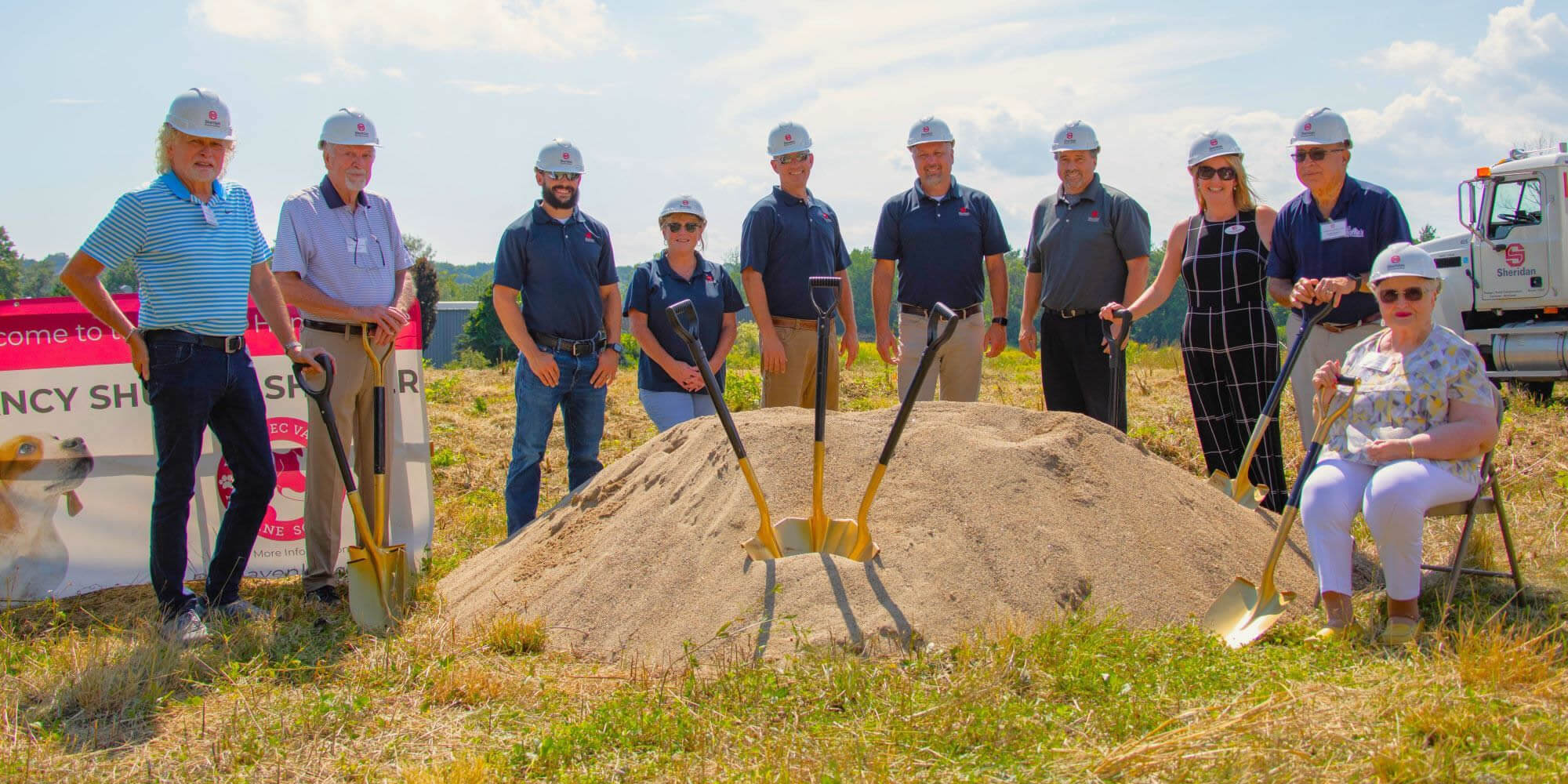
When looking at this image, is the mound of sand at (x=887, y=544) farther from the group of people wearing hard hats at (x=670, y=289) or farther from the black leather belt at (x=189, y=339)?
the black leather belt at (x=189, y=339)

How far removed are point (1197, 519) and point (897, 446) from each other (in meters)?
1.23

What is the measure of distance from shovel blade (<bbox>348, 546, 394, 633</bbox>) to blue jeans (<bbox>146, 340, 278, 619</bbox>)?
44 cm

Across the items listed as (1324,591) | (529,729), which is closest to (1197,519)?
(1324,591)

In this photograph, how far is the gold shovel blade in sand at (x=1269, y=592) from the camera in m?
3.92

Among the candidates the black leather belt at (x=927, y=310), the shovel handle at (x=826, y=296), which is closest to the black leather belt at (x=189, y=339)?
the shovel handle at (x=826, y=296)

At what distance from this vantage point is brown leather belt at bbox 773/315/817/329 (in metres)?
5.75

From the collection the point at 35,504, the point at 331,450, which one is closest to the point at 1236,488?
the point at 331,450

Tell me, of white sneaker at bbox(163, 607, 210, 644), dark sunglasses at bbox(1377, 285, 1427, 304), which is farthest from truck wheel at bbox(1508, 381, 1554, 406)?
white sneaker at bbox(163, 607, 210, 644)

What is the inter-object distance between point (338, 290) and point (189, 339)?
0.64 m

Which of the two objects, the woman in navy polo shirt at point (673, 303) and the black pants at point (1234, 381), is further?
the woman in navy polo shirt at point (673, 303)

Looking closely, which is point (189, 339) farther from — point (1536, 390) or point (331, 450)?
point (1536, 390)

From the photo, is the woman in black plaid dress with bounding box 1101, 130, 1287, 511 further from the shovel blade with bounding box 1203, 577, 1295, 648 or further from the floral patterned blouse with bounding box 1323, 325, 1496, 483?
the shovel blade with bounding box 1203, 577, 1295, 648

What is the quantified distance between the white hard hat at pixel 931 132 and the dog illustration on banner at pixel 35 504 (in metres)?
4.18

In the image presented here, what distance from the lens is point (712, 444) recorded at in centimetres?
489
